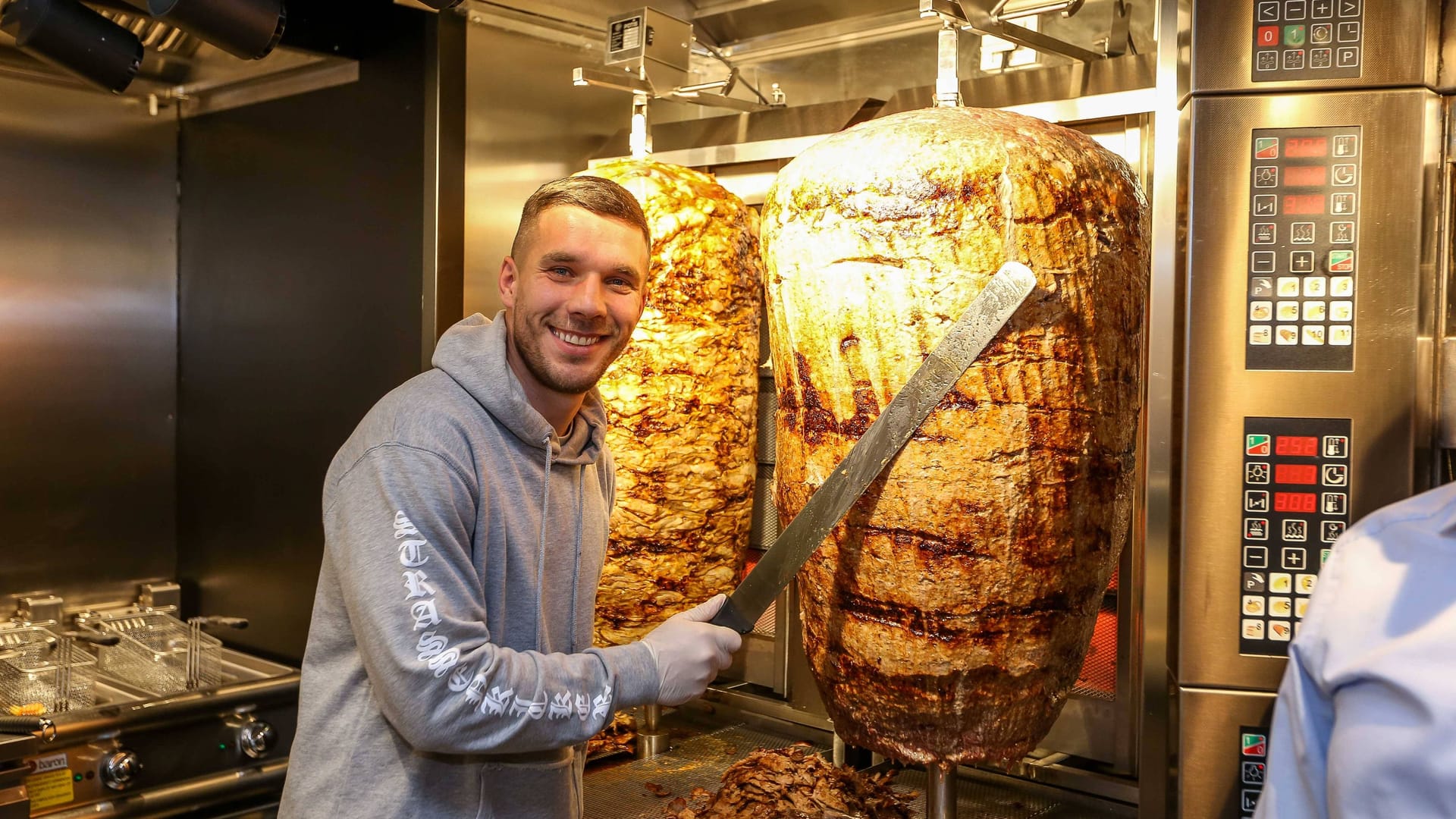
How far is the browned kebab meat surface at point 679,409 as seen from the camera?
7.82 feet

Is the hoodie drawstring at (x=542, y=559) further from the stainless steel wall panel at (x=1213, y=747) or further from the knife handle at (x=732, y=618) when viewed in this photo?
the stainless steel wall panel at (x=1213, y=747)

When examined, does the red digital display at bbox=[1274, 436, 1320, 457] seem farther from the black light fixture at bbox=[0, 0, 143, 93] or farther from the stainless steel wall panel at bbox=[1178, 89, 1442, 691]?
the black light fixture at bbox=[0, 0, 143, 93]

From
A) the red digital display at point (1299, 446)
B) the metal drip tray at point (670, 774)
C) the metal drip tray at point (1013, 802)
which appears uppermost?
the red digital display at point (1299, 446)

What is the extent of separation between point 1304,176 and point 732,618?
98 cm

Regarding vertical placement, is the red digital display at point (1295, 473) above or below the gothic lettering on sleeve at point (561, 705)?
above

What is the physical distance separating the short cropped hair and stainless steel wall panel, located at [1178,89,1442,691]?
0.80 meters

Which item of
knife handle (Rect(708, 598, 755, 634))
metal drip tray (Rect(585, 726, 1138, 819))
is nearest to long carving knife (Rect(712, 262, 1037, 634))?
knife handle (Rect(708, 598, 755, 634))

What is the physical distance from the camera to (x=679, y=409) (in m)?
2.39

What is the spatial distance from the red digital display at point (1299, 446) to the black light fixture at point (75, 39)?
2.35 metres

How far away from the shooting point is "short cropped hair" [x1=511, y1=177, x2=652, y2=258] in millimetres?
1684

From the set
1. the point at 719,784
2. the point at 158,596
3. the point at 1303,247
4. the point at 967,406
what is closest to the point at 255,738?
the point at 158,596

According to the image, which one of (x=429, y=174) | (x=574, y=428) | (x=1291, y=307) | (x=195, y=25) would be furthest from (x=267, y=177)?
(x=1291, y=307)

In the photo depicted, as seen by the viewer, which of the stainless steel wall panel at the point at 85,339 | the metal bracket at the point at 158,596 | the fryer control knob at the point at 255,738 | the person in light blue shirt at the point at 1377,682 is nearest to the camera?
the person in light blue shirt at the point at 1377,682

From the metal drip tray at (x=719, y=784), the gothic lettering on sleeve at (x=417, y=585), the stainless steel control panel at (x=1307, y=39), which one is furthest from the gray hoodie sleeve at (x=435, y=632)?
the stainless steel control panel at (x=1307, y=39)
